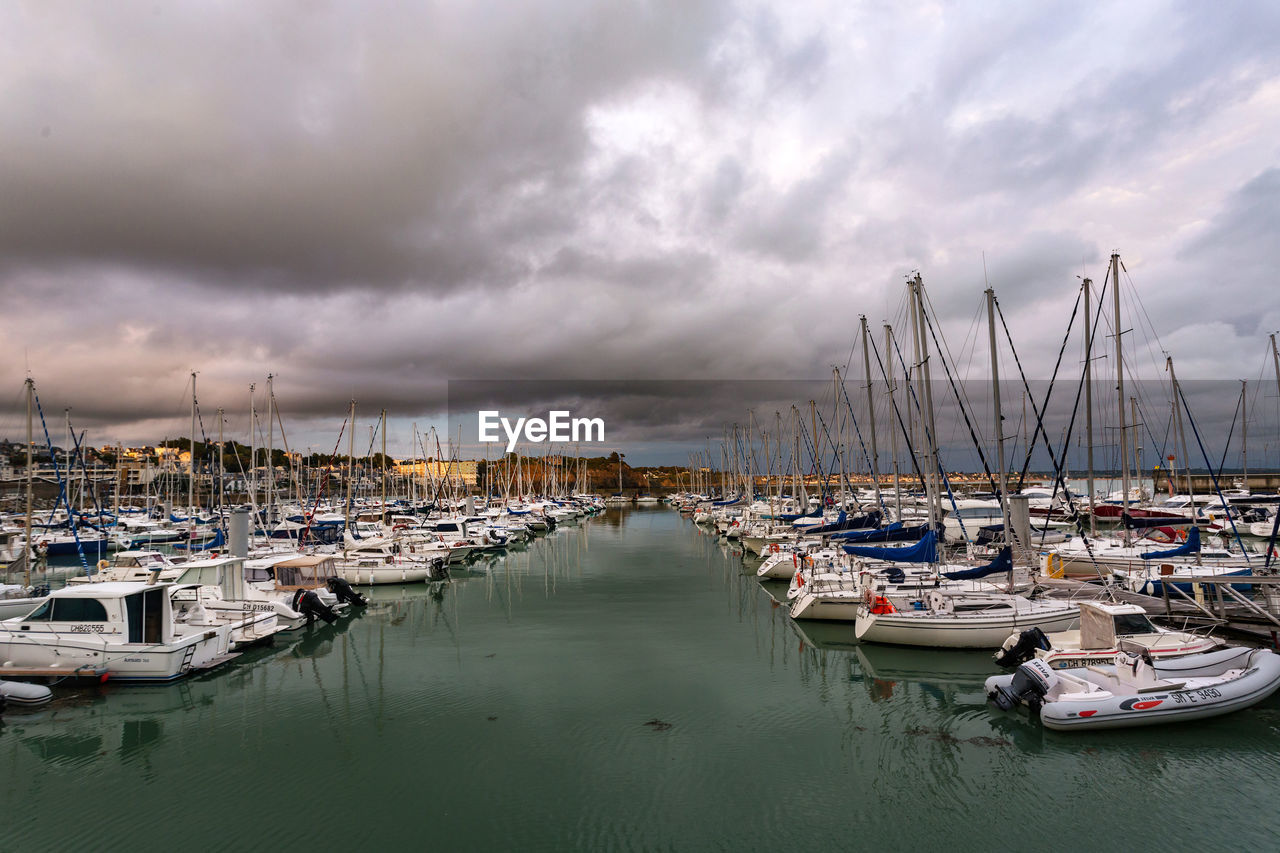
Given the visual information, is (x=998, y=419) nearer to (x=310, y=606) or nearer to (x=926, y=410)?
(x=926, y=410)

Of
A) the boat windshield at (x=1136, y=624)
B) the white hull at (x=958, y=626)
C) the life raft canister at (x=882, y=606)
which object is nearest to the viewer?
the boat windshield at (x=1136, y=624)

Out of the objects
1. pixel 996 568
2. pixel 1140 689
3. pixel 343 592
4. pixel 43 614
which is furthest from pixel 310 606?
pixel 1140 689

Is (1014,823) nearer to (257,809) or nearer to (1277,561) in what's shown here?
(257,809)

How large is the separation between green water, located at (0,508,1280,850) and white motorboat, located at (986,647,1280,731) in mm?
443

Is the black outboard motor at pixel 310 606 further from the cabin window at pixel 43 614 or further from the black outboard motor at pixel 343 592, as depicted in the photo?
the cabin window at pixel 43 614

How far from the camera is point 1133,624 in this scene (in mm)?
18609

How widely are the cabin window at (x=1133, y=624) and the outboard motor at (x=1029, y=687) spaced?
150 inches

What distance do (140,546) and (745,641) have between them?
58.1 metres

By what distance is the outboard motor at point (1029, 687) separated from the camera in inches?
634

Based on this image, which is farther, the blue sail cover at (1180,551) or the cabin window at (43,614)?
the blue sail cover at (1180,551)

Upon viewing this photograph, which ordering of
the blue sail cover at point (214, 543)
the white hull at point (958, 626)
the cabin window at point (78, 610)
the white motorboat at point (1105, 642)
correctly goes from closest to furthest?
the white motorboat at point (1105, 642)
the cabin window at point (78, 610)
the white hull at point (958, 626)
the blue sail cover at point (214, 543)

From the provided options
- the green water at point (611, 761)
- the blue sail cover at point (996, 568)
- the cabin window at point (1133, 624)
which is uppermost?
the blue sail cover at point (996, 568)

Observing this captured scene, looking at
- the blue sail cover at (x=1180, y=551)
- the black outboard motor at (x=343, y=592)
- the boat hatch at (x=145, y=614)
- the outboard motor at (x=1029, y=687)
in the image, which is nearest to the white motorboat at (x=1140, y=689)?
the outboard motor at (x=1029, y=687)

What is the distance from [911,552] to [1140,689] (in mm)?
11915
